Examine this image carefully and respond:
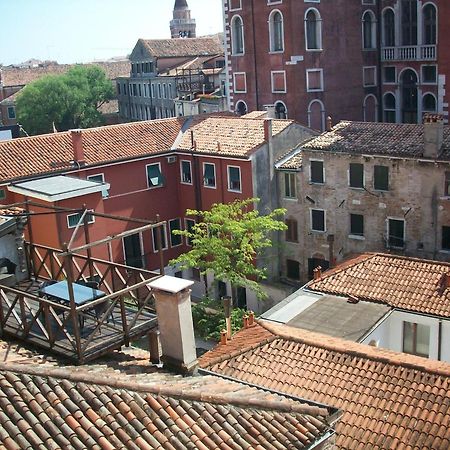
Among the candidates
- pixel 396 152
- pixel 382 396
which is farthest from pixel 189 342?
pixel 396 152

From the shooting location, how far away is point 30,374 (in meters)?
6.59

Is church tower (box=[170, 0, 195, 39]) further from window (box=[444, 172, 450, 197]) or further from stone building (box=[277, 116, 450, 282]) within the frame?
window (box=[444, 172, 450, 197])

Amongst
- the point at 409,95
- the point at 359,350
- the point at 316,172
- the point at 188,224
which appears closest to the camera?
the point at 359,350

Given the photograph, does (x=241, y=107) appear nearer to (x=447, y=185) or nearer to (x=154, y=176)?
(x=154, y=176)

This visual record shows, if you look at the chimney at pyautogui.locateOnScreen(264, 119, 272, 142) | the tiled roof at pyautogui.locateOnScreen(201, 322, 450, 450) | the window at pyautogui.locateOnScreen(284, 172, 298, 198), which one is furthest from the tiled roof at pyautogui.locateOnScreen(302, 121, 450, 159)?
the tiled roof at pyautogui.locateOnScreen(201, 322, 450, 450)

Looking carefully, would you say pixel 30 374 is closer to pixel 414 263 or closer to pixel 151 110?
pixel 414 263

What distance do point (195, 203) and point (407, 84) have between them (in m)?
17.1

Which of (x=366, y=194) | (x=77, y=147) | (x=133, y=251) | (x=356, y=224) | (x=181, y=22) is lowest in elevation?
(x=133, y=251)

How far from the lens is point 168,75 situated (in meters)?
57.1

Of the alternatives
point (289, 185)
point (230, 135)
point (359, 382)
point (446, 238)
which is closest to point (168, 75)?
point (230, 135)

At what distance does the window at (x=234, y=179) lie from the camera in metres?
27.2

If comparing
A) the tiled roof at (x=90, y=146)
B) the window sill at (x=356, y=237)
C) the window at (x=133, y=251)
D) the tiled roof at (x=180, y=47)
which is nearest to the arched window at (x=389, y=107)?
the tiled roof at (x=90, y=146)

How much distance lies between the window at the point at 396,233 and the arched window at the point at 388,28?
718 inches

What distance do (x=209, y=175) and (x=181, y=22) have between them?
69.0 m
